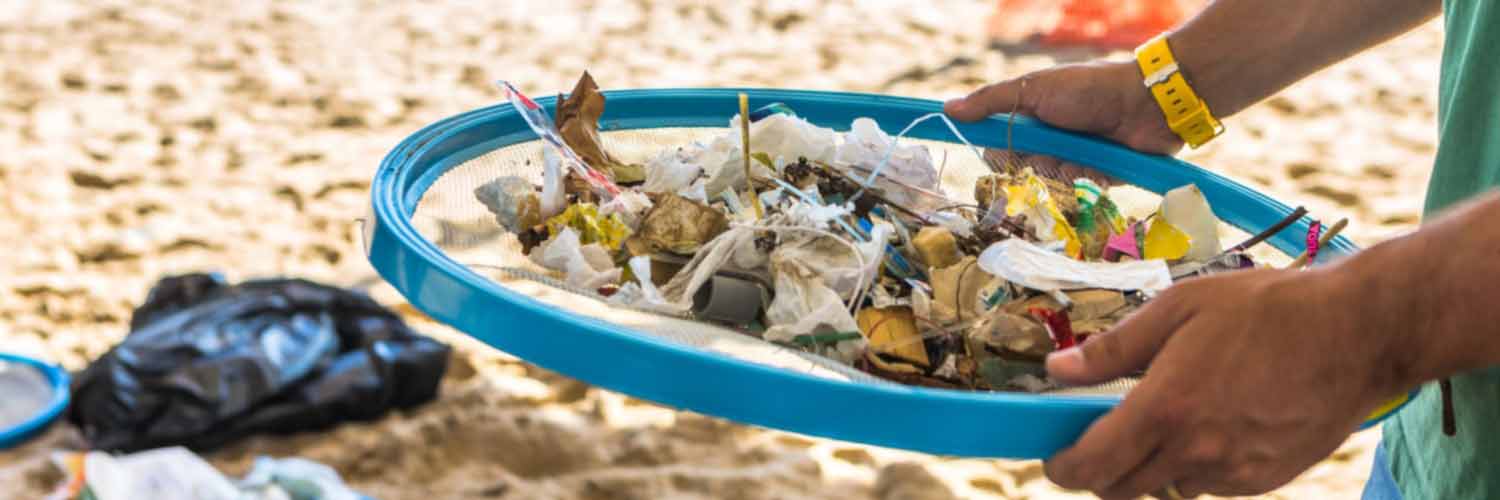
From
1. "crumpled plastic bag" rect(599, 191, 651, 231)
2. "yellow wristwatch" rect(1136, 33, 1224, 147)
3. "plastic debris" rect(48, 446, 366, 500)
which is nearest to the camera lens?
"crumpled plastic bag" rect(599, 191, 651, 231)

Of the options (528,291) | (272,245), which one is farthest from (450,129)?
(272,245)

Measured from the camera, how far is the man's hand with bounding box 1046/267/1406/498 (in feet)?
1.78

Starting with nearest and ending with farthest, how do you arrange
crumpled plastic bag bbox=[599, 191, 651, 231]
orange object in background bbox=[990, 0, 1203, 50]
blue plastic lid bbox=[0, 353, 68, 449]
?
crumpled plastic bag bbox=[599, 191, 651, 231] → blue plastic lid bbox=[0, 353, 68, 449] → orange object in background bbox=[990, 0, 1203, 50]

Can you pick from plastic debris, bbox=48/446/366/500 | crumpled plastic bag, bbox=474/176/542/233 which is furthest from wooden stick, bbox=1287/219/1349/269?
plastic debris, bbox=48/446/366/500

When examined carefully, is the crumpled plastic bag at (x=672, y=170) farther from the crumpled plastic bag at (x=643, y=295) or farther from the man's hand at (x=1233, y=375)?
the man's hand at (x=1233, y=375)

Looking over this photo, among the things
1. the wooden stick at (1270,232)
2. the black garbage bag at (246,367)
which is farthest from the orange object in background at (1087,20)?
the wooden stick at (1270,232)

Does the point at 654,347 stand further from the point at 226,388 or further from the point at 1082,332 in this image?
the point at 226,388

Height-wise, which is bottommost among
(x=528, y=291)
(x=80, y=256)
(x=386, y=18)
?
(x=80, y=256)

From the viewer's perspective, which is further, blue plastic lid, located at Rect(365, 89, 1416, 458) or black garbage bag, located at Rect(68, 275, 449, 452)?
black garbage bag, located at Rect(68, 275, 449, 452)

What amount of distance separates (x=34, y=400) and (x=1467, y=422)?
132 centimetres

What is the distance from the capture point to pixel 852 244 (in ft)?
2.34

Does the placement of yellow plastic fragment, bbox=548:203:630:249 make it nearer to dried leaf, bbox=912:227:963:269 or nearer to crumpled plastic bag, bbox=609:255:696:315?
crumpled plastic bag, bbox=609:255:696:315

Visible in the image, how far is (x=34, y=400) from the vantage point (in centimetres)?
140

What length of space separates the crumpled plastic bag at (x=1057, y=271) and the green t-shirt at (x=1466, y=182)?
6.9 inches
